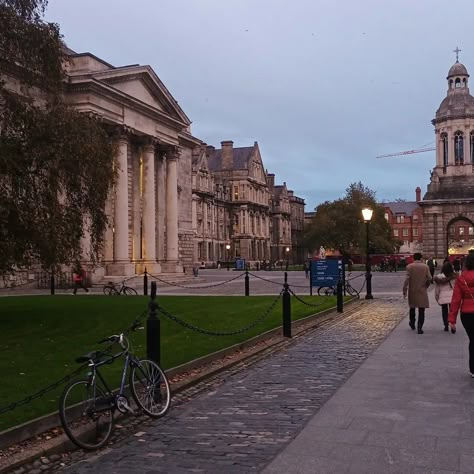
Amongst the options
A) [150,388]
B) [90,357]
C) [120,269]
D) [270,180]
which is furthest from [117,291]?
[270,180]

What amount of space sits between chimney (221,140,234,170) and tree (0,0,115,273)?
327 ft

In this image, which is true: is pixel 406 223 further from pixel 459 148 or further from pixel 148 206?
pixel 148 206

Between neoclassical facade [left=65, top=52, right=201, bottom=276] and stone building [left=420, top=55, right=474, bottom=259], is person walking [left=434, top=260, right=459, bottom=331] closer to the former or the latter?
neoclassical facade [left=65, top=52, right=201, bottom=276]

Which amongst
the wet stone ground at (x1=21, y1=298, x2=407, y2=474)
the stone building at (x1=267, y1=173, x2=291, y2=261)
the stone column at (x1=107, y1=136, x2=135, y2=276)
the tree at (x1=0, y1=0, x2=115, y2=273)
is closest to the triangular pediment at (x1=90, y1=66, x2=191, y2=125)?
the stone column at (x1=107, y1=136, x2=135, y2=276)

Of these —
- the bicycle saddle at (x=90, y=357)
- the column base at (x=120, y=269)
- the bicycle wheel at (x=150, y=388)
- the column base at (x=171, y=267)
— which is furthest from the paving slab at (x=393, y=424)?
the column base at (x=171, y=267)

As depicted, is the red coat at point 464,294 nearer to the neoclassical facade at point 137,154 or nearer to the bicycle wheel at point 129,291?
the bicycle wheel at point 129,291

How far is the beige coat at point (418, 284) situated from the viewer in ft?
47.4

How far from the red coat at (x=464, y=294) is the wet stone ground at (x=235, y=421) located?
6.46 feet

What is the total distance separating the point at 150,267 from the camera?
43219 millimetres

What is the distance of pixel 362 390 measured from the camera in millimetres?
8461

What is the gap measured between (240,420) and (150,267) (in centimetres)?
3664

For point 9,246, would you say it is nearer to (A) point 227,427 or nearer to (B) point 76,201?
(B) point 76,201

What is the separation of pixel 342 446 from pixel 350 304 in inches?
701

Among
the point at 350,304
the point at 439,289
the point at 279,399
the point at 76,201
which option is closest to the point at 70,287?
the point at 350,304
